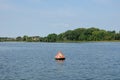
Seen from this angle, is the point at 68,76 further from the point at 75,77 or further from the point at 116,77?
the point at 116,77

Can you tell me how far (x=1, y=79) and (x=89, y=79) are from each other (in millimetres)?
9110

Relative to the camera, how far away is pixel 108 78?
36.2 meters

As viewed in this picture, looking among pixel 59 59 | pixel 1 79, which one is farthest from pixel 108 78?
pixel 59 59

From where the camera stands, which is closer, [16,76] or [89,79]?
[89,79]

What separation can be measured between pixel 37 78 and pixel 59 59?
2732 cm

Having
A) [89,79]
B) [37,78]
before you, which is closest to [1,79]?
[37,78]

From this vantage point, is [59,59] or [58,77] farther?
[59,59]

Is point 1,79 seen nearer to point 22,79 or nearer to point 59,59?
point 22,79

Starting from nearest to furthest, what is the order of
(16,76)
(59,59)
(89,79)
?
(89,79) → (16,76) → (59,59)

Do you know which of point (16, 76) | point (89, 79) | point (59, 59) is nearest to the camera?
point (89, 79)

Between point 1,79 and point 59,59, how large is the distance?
93.4 ft

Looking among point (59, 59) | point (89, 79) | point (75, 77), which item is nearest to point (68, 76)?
point (75, 77)

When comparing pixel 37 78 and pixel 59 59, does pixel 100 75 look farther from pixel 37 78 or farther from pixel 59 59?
pixel 59 59

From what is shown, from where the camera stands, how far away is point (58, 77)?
37312 millimetres
